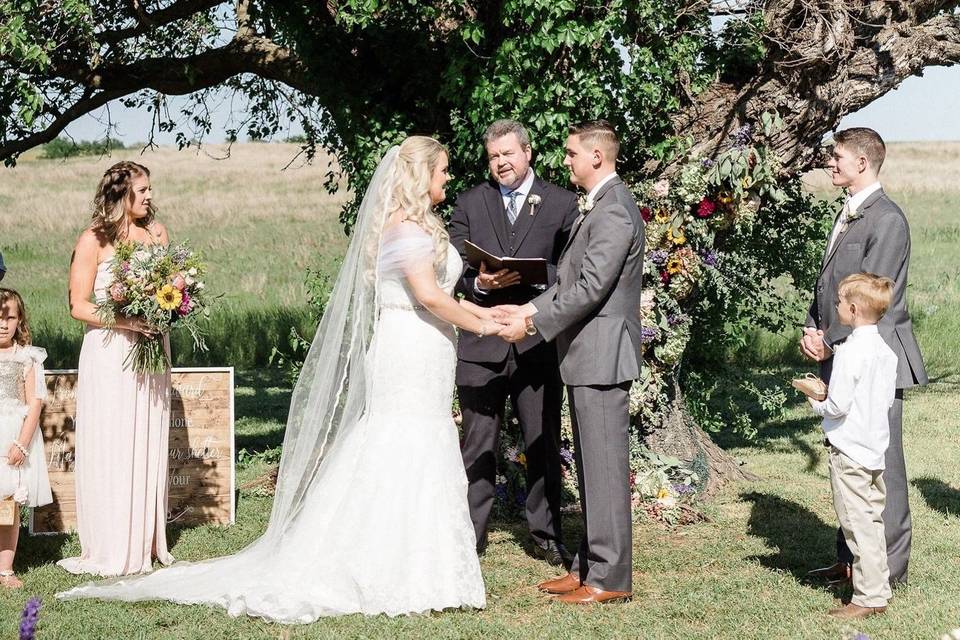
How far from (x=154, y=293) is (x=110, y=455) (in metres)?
1.01

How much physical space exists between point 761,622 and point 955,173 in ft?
119

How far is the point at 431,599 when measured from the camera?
5.48 m

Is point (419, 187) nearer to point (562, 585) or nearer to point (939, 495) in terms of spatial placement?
point (562, 585)

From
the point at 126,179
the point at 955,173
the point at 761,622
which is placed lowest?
the point at 761,622

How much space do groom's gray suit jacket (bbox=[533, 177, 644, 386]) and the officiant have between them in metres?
0.77

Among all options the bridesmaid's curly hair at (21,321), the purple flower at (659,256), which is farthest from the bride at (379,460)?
the purple flower at (659,256)

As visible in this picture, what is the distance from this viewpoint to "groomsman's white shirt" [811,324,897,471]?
17.1 ft

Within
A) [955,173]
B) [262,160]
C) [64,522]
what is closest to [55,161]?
[262,160]

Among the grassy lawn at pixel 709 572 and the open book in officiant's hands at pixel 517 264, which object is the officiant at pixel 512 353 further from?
the grassy lawn at pixel 709 572

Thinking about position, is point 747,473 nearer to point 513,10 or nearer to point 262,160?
point 513,10

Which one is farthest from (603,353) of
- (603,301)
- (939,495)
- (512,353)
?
(939,495)

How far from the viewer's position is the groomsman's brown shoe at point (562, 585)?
5926 mm

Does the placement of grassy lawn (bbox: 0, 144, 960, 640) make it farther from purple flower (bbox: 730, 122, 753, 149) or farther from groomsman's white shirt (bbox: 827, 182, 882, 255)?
purple flower (bbox: 730, 122, 753, 149)

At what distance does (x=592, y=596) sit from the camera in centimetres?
566
